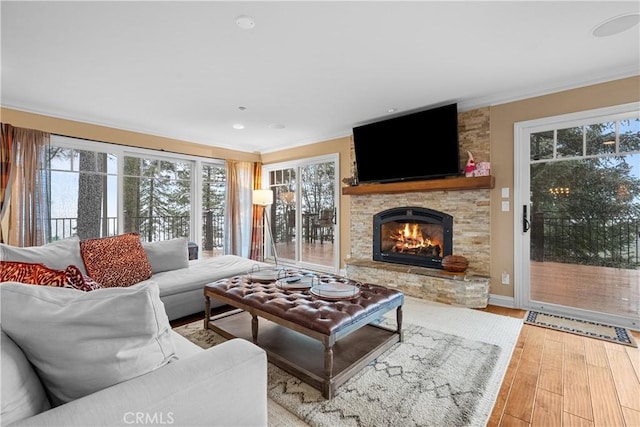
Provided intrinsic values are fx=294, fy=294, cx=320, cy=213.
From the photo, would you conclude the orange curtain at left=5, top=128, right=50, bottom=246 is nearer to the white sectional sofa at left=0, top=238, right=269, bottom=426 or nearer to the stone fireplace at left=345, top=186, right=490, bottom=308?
the white sectional sofa at left=0, top=238, right=269, bottom=426

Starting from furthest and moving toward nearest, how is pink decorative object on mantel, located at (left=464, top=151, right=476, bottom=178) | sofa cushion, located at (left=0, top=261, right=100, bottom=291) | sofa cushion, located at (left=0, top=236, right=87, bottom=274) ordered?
pink decorative object on mantel, located at (left=464, top=151, right=476, bottom=178) → sofa cushion, located at (left=0, top=236, right=87, bottom=274) → sofa cushion, located at (left=0, top=261, right=100, bottom=291)

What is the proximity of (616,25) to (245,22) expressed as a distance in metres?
2.65

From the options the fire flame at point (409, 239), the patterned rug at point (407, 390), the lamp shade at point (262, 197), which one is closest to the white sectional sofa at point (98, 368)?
the patterned rug at point (407, 390)

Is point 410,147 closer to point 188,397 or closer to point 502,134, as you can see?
point 502,134

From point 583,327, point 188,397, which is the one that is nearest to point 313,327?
point 188,397

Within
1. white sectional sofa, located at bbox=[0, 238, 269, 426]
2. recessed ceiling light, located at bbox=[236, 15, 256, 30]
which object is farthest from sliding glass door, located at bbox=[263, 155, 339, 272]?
white sectional sofa, located at bbox=[0, 238, 269, 426]

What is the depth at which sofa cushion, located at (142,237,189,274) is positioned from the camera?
10.6 feet

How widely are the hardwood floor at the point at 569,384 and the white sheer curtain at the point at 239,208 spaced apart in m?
4.74

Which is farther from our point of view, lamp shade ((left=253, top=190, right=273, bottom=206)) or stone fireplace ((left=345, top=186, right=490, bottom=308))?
lamp shade ((left=253, top=190, right=273, bottom=206))

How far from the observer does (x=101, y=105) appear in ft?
12.0

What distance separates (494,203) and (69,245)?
4.40 meters

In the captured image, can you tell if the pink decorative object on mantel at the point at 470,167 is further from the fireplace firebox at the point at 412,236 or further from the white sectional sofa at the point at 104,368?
the white sectional sofa at the point at 104,368

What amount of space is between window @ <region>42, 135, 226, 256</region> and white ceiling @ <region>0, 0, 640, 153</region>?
60cm

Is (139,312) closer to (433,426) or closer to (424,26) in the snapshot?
(433,426)
